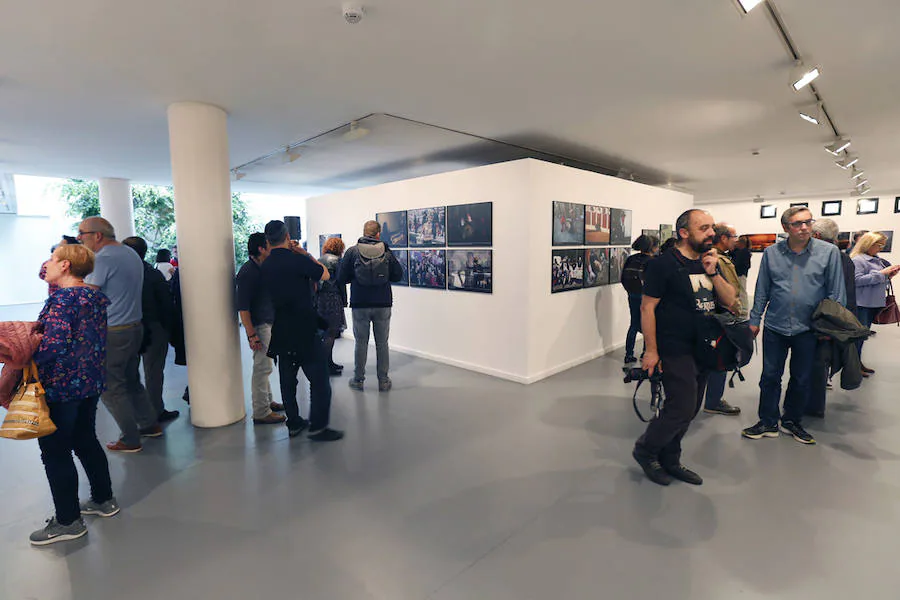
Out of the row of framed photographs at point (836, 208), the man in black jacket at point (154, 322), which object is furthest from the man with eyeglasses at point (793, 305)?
the row of framed photographs at point (836, 208)

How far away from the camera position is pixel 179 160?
12.2ft

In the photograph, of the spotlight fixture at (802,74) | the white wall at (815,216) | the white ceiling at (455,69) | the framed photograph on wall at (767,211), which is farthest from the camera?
the framed photograph on wall at (767,211)

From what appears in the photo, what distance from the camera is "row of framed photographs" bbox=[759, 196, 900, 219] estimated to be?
38.3ft

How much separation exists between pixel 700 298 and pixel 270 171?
7388 mm

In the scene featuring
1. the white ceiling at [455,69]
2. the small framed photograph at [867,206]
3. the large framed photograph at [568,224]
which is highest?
the white ceiling at [455,69]

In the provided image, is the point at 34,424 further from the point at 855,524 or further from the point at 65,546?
the point at 855,524

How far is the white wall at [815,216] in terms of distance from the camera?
11.5 metres

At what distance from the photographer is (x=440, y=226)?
19.6 feet

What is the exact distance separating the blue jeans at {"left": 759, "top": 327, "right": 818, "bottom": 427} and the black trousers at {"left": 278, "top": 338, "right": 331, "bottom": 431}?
3.61m

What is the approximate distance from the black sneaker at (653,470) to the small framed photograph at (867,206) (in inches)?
538

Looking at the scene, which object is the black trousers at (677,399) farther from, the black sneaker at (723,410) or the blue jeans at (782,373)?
the black sneaker at (723,410)

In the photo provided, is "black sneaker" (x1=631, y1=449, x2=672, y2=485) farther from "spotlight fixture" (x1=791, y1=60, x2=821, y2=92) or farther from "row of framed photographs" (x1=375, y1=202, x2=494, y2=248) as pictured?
"row of framed photographs" (x1=375, y1=202, x2=494, y2=248)

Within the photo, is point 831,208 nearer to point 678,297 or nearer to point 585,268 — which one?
point 585,268

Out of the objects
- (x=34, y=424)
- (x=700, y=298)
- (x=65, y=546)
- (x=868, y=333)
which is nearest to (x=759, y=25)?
(x=700, y=298)
